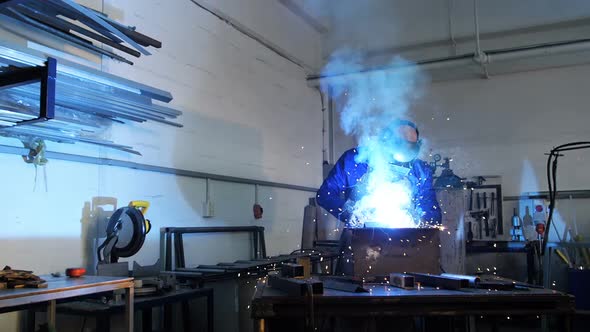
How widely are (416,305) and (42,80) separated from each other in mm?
1593

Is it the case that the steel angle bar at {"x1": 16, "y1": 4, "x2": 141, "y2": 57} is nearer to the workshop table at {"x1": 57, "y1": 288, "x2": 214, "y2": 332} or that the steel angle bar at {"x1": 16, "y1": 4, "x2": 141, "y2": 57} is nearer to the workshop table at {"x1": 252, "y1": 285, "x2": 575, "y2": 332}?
the workshop table at {"x1": 57, "y1": 288, "x2": 214, "y2": 332}

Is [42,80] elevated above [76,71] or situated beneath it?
situated beneath

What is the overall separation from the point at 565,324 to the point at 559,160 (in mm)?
3907

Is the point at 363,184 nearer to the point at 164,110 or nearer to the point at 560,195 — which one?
the point at 164,110

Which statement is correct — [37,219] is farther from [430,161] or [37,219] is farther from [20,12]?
[430,161]

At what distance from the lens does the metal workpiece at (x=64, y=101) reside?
1.93 metres

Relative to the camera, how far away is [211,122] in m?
3.96

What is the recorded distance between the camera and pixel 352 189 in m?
3.27

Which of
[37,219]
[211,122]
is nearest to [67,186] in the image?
[37,219]

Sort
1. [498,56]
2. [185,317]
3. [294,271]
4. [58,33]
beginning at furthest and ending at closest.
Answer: [498,56], [185,317], [58,33], [294,271]

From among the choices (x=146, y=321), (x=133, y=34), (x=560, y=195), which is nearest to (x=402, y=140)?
(x=133, y=34)

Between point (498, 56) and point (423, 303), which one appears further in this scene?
point (498, 56)

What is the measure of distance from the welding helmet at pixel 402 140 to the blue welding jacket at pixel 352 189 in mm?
344

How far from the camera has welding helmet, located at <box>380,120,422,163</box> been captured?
2.85m
